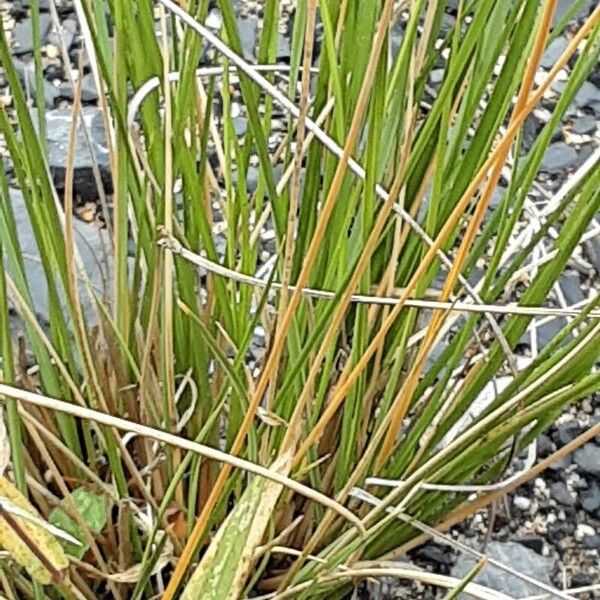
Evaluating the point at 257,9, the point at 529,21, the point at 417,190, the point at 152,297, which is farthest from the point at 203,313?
the point at 257,9

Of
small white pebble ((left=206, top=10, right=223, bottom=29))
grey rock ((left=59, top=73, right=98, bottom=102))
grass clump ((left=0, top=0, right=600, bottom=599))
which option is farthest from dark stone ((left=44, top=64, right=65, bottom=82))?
grass clump ((left=0, top=0, right=600, bottom=599))

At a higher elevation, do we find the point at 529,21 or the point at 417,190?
the point at 529,21

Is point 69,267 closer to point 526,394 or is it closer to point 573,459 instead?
point 526,394

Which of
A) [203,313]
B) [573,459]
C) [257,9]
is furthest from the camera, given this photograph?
[257,9]

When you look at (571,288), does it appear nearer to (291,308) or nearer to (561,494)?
(561,494)

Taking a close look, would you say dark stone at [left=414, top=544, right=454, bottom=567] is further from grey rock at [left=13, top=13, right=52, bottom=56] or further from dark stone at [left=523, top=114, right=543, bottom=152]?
grey rock at [left=13, top=13, right=52, bottom=56]
